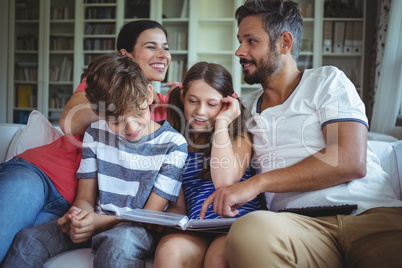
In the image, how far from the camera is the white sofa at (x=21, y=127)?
→ 3.48 feet

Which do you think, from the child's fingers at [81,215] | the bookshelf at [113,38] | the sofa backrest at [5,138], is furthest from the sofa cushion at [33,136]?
the bookshelf at [113,38]

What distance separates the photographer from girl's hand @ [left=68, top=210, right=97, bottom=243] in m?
1.06

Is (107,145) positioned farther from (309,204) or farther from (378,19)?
(378,19)

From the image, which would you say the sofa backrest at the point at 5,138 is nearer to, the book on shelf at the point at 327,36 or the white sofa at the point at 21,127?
the white sofa at the point at 21,127

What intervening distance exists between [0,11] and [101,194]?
407cm

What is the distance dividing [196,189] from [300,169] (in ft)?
1.29

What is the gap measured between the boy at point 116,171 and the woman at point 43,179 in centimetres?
5

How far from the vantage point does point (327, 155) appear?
1110 millimetres

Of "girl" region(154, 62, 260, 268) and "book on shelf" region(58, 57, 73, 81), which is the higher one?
"book on shelf" region(58, 57, 73, 81)

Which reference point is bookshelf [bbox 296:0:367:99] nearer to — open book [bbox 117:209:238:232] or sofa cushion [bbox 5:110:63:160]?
sofa cushion [bbox 5:110:63:160]

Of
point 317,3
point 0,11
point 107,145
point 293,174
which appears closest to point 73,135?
point 107,145

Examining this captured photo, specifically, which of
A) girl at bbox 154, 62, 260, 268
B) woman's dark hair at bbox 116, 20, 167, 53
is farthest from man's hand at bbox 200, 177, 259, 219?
woman's dark hair at bbox 116, 20, 167, 53

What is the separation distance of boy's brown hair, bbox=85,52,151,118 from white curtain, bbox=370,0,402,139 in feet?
6.92

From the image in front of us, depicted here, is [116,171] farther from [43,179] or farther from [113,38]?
[113,38]
